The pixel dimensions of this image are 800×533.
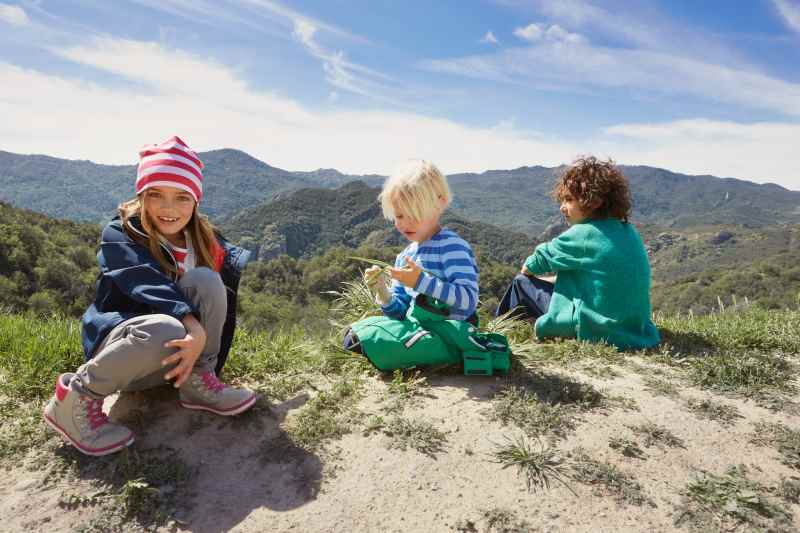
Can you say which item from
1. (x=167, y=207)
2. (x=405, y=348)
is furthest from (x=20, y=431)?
(x=405, y=348)

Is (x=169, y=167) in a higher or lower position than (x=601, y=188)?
lower

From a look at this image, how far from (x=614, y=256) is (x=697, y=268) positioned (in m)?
169

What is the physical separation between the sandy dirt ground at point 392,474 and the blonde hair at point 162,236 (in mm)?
899

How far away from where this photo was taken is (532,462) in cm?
242

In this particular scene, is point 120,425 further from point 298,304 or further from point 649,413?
point 298,304

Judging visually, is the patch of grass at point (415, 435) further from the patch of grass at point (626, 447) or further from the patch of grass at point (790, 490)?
the patch of grass at point (790, 490)

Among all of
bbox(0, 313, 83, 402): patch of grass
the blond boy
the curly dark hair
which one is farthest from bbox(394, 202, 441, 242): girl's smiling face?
bbox(0, 313, 83, 402): patch of grass

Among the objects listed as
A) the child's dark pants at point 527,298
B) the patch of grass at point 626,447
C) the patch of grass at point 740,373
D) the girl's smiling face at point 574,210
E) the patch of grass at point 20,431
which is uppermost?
the girl's smiling face at point 574,210

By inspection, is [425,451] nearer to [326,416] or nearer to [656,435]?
[326,416]

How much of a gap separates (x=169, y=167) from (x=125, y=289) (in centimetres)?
72

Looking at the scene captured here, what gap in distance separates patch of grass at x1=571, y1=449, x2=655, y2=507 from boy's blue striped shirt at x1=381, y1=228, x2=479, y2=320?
1.22 m

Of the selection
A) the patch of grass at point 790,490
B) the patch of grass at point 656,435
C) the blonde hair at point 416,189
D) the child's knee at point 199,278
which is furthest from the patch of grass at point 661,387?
the child's knee at point 199,278

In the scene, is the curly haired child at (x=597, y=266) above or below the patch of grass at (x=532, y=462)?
above

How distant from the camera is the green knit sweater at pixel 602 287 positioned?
416 cm
